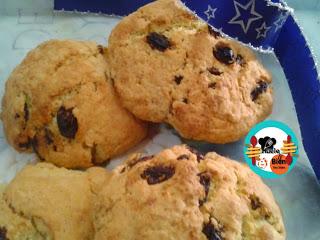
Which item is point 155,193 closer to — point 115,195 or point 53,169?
point 115,195

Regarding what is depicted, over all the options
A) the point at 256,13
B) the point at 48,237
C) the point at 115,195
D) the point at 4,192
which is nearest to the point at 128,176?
the point at 115,195

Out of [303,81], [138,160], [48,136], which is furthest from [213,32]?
[48,136]

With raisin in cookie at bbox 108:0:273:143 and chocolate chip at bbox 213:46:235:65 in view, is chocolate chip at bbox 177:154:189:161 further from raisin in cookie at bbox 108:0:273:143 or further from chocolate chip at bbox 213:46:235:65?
chocolate chip at bbox 213:46:235:65

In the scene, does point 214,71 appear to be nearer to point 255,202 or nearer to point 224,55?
point 224,55

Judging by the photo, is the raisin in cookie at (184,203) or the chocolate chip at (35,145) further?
the chocolate chip at (35,145)

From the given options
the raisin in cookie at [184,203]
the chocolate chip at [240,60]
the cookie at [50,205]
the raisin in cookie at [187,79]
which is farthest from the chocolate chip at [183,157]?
the chocolate chip at [240,60]

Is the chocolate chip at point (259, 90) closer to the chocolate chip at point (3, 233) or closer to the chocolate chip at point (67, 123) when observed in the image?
the chocolate chip at point (67, 123)
